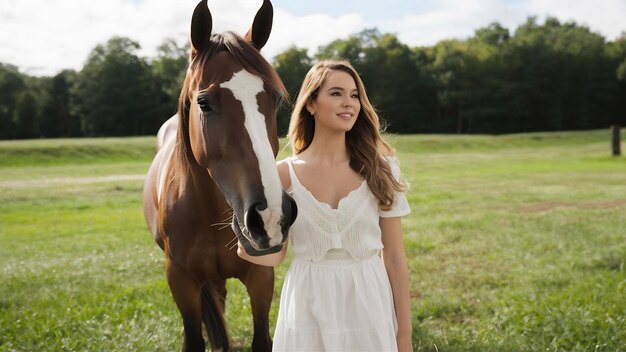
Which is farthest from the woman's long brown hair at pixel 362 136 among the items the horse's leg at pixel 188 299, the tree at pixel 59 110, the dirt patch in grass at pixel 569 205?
the tree at pixel 59 110

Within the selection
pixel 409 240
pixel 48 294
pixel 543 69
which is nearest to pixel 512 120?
pixel 543 69

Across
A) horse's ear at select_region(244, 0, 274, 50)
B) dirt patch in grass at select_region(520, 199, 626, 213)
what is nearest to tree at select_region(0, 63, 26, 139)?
dirt patch in grass at select_region(520, 199, 626, 213)

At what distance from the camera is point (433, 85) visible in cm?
5709

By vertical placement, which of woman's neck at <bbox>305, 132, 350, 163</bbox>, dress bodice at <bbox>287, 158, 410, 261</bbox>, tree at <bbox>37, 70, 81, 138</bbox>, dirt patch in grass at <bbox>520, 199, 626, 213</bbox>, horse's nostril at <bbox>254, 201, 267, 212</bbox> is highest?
tree at <bbox>37, 70, 81, 138</bbox>

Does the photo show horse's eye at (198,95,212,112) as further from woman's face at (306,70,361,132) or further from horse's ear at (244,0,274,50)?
horse's ear at (244,0,274,50)

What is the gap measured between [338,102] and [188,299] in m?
1.60

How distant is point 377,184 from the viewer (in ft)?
7.03

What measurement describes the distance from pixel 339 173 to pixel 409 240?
5.47 metres

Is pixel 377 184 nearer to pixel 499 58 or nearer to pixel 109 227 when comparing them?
pixel 109 227

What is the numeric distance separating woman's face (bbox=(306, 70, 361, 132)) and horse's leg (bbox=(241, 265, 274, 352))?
1165mm

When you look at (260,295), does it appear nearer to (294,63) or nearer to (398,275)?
(398,275)

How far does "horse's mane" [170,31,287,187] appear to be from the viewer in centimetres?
228

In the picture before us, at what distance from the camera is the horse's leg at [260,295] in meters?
3.03

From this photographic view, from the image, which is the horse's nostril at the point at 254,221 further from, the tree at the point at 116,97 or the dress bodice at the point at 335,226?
the tree at the point at 116,97
